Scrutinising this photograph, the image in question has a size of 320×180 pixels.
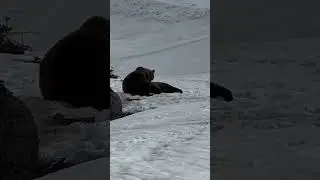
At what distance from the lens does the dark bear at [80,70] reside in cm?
727

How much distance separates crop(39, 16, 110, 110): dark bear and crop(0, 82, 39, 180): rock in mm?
2526

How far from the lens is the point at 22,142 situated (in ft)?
15.1

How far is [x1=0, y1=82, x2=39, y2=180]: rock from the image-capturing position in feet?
14.6

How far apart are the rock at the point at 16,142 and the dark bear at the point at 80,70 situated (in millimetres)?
2526

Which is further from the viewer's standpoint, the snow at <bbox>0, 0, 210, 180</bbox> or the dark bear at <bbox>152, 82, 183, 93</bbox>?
the dark bear at <bbox>152, 82, 183, 93</bbox>

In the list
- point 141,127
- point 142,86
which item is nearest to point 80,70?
point 141,127

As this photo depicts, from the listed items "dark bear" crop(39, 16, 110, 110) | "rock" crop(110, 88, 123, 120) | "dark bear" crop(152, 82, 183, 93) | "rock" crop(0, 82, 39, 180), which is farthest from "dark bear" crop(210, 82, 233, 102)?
"rock" crop(0, 82, 39, 180)

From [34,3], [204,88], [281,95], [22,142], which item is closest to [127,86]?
[204,88]

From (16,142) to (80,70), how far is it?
292cm

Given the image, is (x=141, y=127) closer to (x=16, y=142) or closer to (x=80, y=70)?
(x=80, y=70)

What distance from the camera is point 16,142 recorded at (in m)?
4.53

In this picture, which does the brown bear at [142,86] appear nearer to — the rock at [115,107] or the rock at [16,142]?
the rock at [115,107]

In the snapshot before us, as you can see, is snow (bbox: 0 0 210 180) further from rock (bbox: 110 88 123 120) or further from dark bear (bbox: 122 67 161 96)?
dark bear (bbox: 122 67 161 96)

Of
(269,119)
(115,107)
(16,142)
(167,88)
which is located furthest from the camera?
(167,88)
